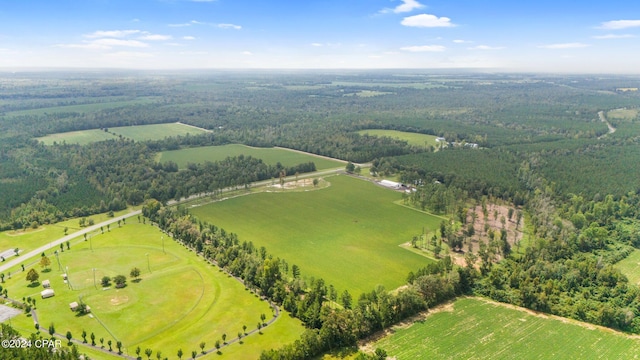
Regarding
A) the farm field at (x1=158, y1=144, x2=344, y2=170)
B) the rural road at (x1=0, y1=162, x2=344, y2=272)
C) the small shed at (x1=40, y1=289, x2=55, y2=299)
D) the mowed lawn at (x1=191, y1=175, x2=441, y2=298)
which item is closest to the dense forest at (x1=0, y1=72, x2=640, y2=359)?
the rural road at (x1=0, y1=162, x2=344, y2=272)

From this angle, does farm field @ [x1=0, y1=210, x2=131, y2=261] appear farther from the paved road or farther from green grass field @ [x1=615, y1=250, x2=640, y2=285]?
green grass field @ [x1=615, y1=250, x2=640, y2=285]

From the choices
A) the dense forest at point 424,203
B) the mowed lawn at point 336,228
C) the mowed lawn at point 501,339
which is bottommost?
the mowed lawn at point 501,339

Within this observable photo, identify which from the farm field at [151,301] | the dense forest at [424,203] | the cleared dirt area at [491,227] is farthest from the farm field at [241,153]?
the farm field at [151,301]

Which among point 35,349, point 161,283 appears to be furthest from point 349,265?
point 35,349

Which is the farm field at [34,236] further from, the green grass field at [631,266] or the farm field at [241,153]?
the green grass field at [631,266]

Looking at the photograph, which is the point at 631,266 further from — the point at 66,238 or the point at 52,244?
the point at 52,244

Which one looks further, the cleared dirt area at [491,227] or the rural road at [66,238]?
the cleared dirt area at [491,227]
